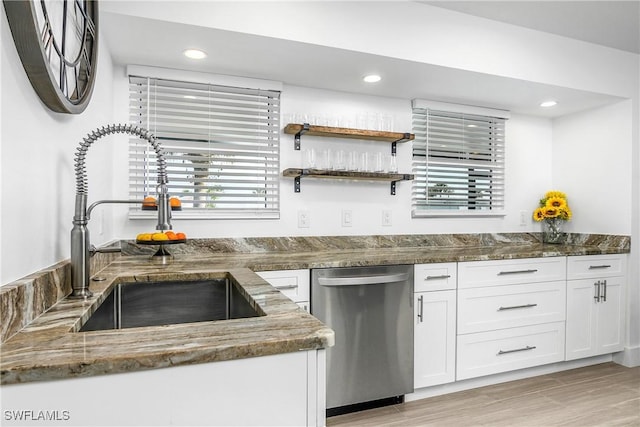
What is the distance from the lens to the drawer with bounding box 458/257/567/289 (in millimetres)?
2551

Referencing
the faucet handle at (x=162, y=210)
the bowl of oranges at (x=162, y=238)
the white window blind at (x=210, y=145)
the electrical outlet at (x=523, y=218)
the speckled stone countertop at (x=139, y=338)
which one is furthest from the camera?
the electrical outlet at (x=523, y=218)

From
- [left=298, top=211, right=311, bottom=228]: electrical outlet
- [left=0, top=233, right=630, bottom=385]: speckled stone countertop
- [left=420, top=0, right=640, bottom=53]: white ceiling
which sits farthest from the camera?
[left=298, top=211, right=311, bottom=228]: electrical outlet

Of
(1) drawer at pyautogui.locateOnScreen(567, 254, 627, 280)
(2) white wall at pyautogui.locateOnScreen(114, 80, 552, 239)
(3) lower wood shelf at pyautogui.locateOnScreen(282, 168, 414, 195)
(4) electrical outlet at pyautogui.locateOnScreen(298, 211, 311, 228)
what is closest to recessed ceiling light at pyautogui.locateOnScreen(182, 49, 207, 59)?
(2) white wall at pyautogui.locateOnScreen(114, 80, 552, 239)

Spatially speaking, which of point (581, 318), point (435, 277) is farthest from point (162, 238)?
point (581, 318)

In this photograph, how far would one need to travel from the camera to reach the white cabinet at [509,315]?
2557 millimetres

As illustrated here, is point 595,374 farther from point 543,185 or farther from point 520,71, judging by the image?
point 520,71

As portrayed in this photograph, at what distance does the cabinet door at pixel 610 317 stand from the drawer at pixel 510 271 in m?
0.49

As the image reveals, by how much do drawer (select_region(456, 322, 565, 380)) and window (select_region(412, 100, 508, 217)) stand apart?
989 millimetres

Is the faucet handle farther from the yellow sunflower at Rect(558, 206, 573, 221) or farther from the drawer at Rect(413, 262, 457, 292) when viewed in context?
the yellow sunflower at Rect(558, 206, 573, 221)

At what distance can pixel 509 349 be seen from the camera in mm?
2703

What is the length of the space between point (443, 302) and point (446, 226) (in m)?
0.91

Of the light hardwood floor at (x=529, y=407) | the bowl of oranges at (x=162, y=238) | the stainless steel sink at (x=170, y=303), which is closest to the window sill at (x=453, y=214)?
the light hardwood floor at (x=529, y=407)

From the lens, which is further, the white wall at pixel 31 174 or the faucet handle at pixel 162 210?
the faucet handle at pixel 162 210

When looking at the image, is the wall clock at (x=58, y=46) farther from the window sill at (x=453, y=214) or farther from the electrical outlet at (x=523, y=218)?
the electrical outlet at (x=523, y=218)
